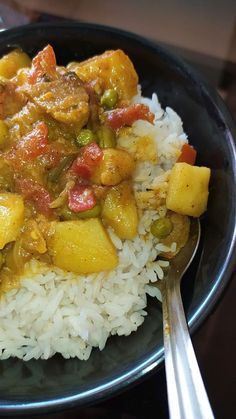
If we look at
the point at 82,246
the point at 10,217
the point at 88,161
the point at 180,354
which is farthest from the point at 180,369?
the point at 88,161

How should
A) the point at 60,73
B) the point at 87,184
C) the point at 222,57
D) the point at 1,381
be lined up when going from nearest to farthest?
the point at 1,381 < the point at 87,184 < the point at 60,73 < the point at 222,57

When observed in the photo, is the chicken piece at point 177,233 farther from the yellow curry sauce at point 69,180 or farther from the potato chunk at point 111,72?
the potato chunk at point 111,72

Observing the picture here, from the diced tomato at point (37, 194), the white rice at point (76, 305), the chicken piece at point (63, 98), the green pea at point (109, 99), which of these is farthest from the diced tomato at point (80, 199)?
the green pea at point (109, 99)

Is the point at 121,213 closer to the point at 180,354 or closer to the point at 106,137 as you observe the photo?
the point at 106,137

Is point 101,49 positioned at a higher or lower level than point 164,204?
higher

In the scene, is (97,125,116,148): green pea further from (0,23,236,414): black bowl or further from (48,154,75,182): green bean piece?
(0,23,236,414): black bowl

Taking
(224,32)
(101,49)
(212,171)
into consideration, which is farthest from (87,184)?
(224,32)

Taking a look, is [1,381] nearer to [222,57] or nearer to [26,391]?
[26,391]
